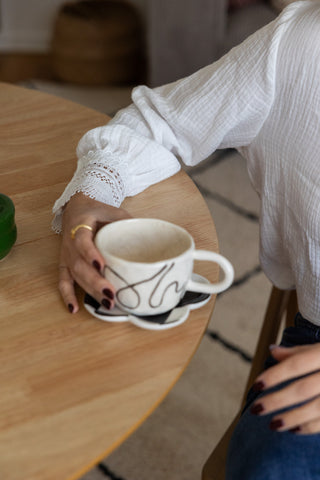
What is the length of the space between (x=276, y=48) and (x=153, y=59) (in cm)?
169

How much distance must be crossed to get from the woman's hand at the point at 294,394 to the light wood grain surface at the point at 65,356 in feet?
0.31

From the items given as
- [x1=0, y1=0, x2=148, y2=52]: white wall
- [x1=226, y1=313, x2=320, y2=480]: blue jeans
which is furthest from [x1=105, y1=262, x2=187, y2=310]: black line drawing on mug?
[x1=0, y1=0, x2=148, y2=52]: white wall

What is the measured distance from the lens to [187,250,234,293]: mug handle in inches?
21.0

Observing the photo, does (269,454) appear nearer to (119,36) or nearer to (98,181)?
(98,181)

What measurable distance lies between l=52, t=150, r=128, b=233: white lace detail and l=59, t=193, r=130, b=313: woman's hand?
1 centimetres

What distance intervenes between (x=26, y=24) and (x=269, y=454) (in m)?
2.77

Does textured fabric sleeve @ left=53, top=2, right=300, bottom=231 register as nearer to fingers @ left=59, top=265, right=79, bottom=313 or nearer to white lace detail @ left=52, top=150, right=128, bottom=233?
white lace detail @ left=52, top=150, right=128, bottom=233

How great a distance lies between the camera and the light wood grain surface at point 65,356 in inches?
17.6

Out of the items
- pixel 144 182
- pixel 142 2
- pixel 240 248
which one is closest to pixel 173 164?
pixel 144 182

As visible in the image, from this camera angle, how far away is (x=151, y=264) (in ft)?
1.63

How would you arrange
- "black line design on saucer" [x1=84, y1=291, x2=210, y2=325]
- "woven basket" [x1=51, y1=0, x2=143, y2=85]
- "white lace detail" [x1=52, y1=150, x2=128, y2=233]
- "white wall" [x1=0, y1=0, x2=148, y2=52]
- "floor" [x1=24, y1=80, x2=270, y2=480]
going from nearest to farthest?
1. "black line design on saucer" [x1=84, y1=291, x2=210, y2=325]
2. "white lace detail" [x1=52, y1=150, x2=128, y2=233]
3. "floor" [x1=24, y1=80, x2=270, y2=480]
4. "woven basket" [x1=51, y1=0, x2=143, y2=85]
5. "white wall" [x1=0, y1=0, x2=148, y2=52]

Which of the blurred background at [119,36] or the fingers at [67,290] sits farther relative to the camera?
the blurred background at [119,36]

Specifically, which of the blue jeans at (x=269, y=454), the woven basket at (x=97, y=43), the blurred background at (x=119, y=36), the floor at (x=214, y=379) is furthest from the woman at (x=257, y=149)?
the woven basket at (x=97, y=43)

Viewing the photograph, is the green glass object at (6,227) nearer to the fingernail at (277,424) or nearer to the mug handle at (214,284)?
the mug handle at (214,284)
